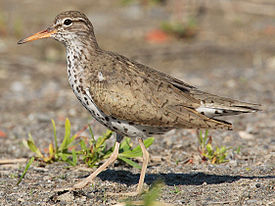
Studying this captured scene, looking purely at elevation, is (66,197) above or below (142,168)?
below

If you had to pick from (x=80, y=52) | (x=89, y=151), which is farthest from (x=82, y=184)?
(x=80, y=52)

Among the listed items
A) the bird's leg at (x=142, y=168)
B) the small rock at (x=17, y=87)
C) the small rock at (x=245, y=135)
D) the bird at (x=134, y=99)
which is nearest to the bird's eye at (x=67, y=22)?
the bird at (x=134, y=99)

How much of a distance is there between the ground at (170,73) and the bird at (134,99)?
24.9 inches

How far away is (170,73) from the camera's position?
12336 mm

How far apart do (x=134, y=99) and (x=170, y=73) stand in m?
6.55

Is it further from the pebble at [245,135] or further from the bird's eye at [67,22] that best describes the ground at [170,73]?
the bird's eye at [67,22]

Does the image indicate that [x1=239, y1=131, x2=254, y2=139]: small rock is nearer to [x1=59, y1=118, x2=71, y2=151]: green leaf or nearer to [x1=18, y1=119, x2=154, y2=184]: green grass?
[x1=18, y1=119, x2=154, y2=184]: green grass

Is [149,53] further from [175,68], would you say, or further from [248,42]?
[248,42]

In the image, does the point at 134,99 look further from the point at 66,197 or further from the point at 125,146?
the point at 66,197

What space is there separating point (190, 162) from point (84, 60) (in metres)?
2.12

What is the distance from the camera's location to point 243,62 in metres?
13.3

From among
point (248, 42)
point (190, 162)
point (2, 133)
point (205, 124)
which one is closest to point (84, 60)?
point (205, 124)

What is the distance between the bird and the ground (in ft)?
2.07

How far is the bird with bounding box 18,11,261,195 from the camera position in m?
5.82
